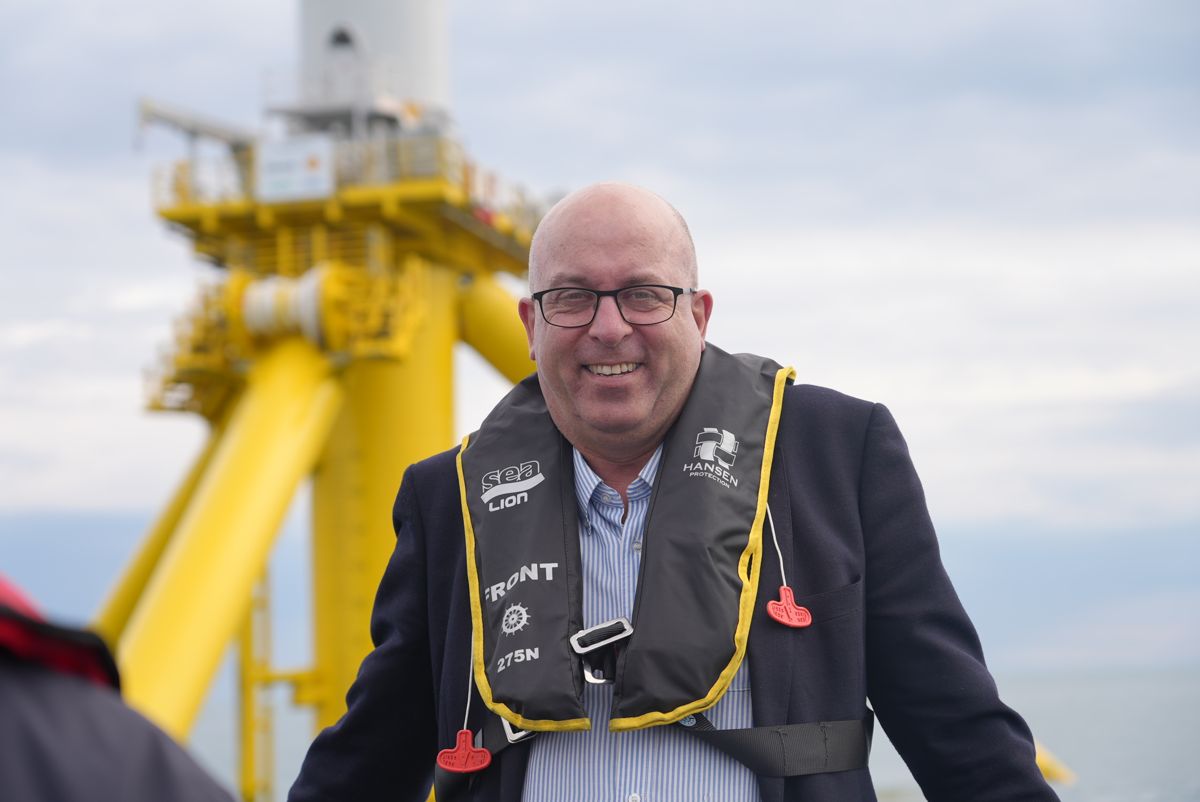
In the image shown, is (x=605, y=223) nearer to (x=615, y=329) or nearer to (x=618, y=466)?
(x=615, y=329)

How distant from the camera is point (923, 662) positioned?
3402 mm

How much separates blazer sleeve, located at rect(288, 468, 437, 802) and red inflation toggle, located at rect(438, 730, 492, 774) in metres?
0.26

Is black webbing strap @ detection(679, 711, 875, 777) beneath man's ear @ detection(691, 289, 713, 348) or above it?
beneath

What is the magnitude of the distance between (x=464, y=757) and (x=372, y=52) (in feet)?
65.4

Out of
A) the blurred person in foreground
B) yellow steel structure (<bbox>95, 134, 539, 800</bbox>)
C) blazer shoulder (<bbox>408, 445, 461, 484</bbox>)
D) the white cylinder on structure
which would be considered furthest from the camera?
the white cylinder on structure

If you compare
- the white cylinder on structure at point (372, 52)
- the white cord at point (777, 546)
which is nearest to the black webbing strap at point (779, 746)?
the white cord at point (777, 546)

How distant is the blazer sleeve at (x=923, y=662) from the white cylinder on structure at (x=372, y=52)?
1890cm

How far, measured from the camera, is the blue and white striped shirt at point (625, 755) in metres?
3.32

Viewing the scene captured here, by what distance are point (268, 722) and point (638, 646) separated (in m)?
21.1

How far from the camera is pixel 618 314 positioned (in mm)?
3498

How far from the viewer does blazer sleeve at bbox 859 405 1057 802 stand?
10.9 feet

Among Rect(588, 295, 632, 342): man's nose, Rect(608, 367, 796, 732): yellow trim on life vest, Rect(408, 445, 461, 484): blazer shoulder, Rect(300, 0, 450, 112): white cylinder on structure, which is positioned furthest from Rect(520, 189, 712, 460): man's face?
Rect(300, 0, 450, 112): white cylinder on structure

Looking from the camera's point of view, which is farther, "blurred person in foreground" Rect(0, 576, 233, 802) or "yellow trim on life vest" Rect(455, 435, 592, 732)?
"yellow trim on life vest" Rect(455, 435, 592, 732)

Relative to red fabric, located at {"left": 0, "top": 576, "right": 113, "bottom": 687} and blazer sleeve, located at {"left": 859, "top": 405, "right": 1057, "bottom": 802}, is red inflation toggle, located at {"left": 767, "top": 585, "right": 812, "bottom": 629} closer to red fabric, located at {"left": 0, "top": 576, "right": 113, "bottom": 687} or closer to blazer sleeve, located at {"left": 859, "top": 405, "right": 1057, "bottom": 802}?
blazer sleeve, located at {"left": 859, "top": 405, "right": 1057, "bottom": 802}
